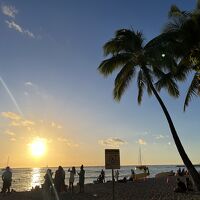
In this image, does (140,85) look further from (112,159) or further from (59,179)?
(112,159)

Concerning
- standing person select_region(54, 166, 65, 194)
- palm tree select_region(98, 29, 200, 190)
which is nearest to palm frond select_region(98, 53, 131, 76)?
palm tree select_region(98, 29, 200, 190)

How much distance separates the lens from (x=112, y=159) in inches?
505

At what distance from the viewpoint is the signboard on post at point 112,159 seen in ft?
41.7

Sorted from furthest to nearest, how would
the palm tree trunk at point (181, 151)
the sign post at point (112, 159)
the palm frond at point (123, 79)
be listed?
the palm frond at point (123, 79) → the palm tree trunk at point (181, 151) → the sign post at point (112, 159)

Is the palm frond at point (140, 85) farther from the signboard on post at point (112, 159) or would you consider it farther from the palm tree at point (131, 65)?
the signboard on post at point (112, 159)

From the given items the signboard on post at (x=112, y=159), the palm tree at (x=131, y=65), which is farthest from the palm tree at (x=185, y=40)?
the signboard on post at (x=112, y=159)

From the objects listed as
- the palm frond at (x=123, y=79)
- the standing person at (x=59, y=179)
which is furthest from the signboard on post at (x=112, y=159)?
the palm frond at (x=123, y=79)

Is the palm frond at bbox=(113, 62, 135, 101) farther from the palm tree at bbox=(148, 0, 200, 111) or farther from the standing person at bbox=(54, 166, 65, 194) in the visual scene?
the standing person at bbox=(54, 166, 65, 194)

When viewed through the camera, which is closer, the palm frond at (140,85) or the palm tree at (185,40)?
the palm tree at (185,40)

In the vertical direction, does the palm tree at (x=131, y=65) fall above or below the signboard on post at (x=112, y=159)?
above

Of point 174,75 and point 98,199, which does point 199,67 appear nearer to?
point 174,75

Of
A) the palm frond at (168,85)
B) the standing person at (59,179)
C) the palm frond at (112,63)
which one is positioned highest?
the palm frond at (112,63)

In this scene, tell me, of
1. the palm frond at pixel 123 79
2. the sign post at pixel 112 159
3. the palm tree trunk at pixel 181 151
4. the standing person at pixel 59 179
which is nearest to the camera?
the sign post at pixel 112 159

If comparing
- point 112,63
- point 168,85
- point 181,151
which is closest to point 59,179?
point 181,151
